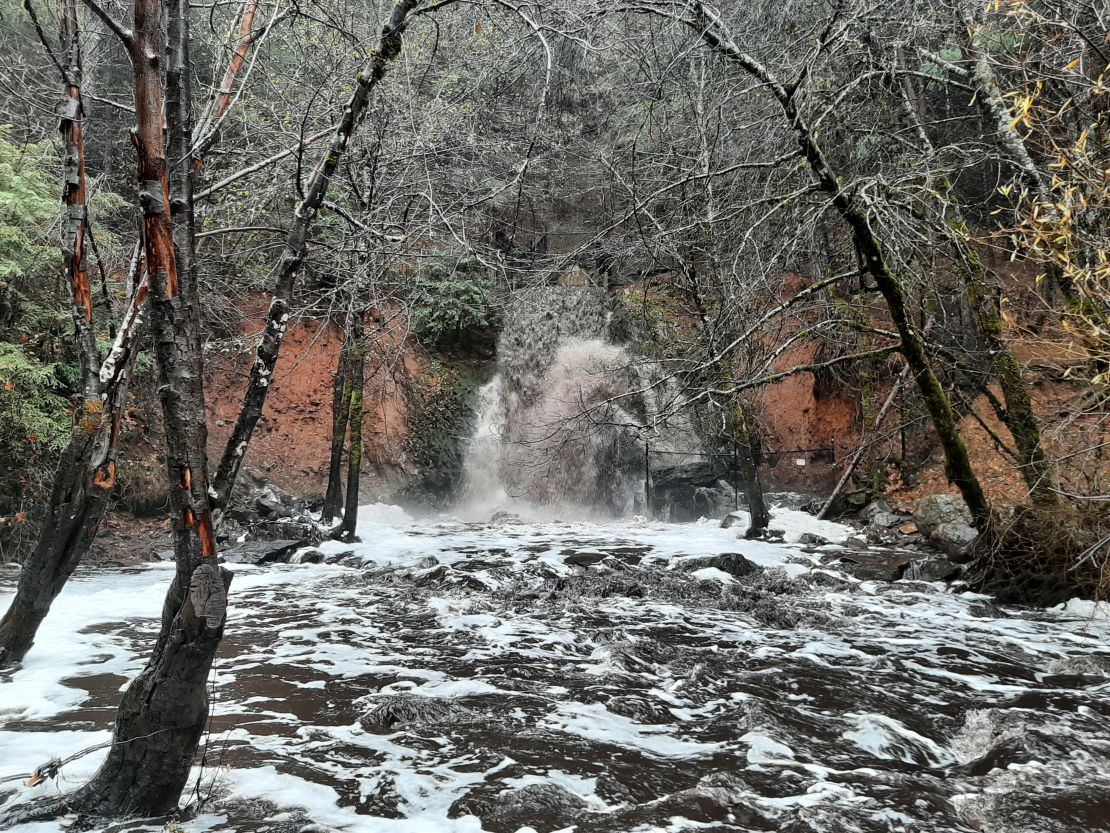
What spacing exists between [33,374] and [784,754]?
433 inches

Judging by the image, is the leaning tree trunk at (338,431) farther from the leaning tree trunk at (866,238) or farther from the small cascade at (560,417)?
the leaning tree trunk at (866,238)

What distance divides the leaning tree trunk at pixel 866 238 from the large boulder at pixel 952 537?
1.70m

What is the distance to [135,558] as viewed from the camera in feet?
34.7

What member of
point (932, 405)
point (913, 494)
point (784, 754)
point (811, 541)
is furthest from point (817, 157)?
point (913, 494)

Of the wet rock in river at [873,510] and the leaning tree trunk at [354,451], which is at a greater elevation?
the leaning tree trunk at [354,451]

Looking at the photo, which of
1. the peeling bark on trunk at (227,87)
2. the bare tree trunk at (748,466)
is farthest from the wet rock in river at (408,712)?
the bare tree trunk at (748,466)

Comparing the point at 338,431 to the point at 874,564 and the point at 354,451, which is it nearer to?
the point at 354,451

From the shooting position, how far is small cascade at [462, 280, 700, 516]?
16547 millimetres

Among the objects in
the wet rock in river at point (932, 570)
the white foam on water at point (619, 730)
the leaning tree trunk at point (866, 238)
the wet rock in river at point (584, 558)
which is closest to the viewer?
the white foam on water at point (619, 730)

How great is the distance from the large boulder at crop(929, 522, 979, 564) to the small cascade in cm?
663

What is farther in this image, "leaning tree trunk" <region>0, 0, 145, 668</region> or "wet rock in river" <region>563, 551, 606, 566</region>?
"wet rock in river" <region>563, 551, 606, 566</region>

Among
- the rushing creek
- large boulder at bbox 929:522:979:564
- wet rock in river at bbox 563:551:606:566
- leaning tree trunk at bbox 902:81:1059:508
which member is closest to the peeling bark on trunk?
the rushing creek

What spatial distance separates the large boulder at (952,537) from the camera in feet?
29.5

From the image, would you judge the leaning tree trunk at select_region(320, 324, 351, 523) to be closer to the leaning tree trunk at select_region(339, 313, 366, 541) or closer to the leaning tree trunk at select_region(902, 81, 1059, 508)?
the leaning tree trunk at select_region(339, 313, 366, 541)
